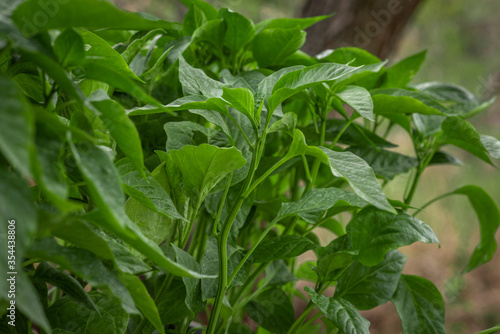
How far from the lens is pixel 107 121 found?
0.27 m

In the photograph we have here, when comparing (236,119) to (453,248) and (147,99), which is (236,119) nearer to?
(147,99)

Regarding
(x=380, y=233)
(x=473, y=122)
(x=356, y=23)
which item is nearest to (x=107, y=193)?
(x=380, y=233)

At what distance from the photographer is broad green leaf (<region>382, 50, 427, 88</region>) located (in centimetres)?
58

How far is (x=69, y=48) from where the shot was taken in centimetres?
27

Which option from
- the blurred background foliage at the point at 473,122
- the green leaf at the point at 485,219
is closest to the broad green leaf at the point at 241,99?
the green leaf at the point at 485,219

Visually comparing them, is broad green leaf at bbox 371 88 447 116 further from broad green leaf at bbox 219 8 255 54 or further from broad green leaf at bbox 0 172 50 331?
broad green leaf at bbox 0 172 50 331

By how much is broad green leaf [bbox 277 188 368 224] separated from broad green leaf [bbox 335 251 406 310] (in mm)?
106

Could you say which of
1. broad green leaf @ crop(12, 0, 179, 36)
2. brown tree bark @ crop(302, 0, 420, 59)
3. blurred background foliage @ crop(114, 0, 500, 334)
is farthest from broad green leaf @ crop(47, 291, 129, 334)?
blurred background foliage @ crop(114, 0, 500, 334)

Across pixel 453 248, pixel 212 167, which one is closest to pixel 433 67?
pixel 453 248

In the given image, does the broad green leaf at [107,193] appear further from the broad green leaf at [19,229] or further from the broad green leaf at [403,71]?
the broad green leaf at [403,71]

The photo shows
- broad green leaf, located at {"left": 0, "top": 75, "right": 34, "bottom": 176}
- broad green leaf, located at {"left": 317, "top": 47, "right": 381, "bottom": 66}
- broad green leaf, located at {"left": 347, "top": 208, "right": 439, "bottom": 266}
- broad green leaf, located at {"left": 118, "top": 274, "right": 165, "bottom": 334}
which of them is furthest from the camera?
broad green leaf, located at {"left": 317, "top": 47, "right": 381, "bottom": 66}

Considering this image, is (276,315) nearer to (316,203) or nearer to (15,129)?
(316,203)

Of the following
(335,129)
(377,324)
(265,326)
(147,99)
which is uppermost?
(147,99)

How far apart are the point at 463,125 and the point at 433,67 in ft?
10.3
